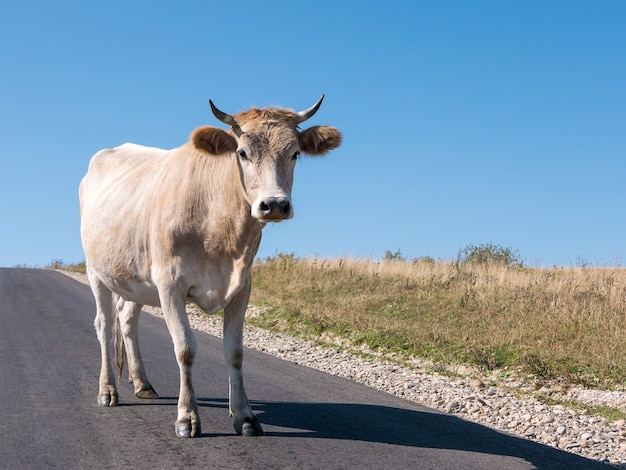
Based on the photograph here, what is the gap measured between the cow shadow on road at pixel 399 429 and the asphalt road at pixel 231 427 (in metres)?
0.01

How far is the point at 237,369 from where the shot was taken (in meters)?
6.80

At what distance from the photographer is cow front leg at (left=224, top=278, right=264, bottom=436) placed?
6449 mm

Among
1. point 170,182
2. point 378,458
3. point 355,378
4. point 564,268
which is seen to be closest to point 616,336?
point 355,378

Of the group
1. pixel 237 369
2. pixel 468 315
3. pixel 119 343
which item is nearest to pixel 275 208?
pixel 237 369

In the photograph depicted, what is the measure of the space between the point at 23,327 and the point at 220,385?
22.6 feet

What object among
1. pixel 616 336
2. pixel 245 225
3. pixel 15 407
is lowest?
pixel 15 407

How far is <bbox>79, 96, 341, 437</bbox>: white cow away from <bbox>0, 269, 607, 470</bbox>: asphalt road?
422 millimetres

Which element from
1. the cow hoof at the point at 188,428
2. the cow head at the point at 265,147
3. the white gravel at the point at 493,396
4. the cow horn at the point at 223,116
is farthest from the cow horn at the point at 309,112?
the white gravel at the point at 493,396

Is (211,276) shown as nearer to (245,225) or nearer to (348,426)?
(245,225)

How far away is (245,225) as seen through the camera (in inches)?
259

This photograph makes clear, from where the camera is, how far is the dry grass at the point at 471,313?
1062cm

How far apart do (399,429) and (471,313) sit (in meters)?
7.54

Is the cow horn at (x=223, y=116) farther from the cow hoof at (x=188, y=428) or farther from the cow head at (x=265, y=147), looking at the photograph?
the cow hoof at (x=188, y=428)

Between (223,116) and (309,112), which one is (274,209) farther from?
(309,112)
